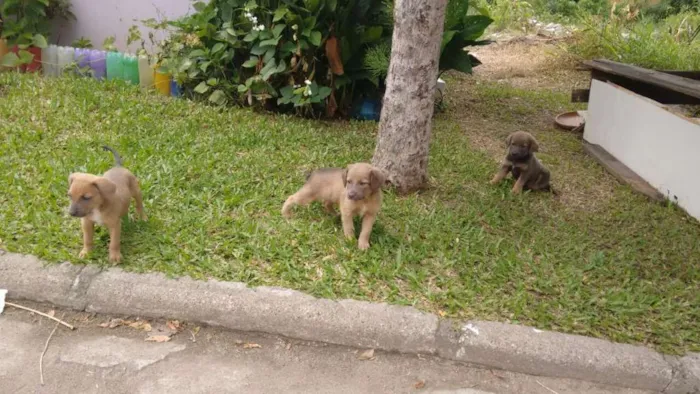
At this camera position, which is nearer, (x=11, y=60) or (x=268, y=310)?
(x=268, y=310)

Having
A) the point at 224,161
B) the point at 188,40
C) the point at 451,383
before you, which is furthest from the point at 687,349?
the point at 188,40

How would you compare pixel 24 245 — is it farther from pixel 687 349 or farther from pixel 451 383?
pixel 687 349

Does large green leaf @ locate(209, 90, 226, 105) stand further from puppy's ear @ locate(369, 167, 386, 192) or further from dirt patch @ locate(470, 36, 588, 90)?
dirt patch @ locate(470, 36, 588, 90)

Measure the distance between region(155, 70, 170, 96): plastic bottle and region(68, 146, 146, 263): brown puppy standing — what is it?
4.13 meters

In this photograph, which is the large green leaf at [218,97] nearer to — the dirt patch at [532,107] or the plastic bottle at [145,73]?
the plastic bottle at [145,73]

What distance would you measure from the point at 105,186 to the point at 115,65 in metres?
5.16

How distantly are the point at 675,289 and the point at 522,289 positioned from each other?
3.80ft

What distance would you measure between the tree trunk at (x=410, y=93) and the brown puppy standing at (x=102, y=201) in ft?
7.36

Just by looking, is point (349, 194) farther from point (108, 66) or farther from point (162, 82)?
point (108, 66)

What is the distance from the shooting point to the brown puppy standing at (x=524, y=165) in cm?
584

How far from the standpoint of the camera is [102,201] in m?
4.00

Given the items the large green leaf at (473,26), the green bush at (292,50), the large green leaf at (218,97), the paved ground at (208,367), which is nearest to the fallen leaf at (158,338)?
the paved ground at (208,367)

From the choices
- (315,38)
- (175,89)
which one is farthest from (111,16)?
(315,38)

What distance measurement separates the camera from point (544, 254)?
4.68m
